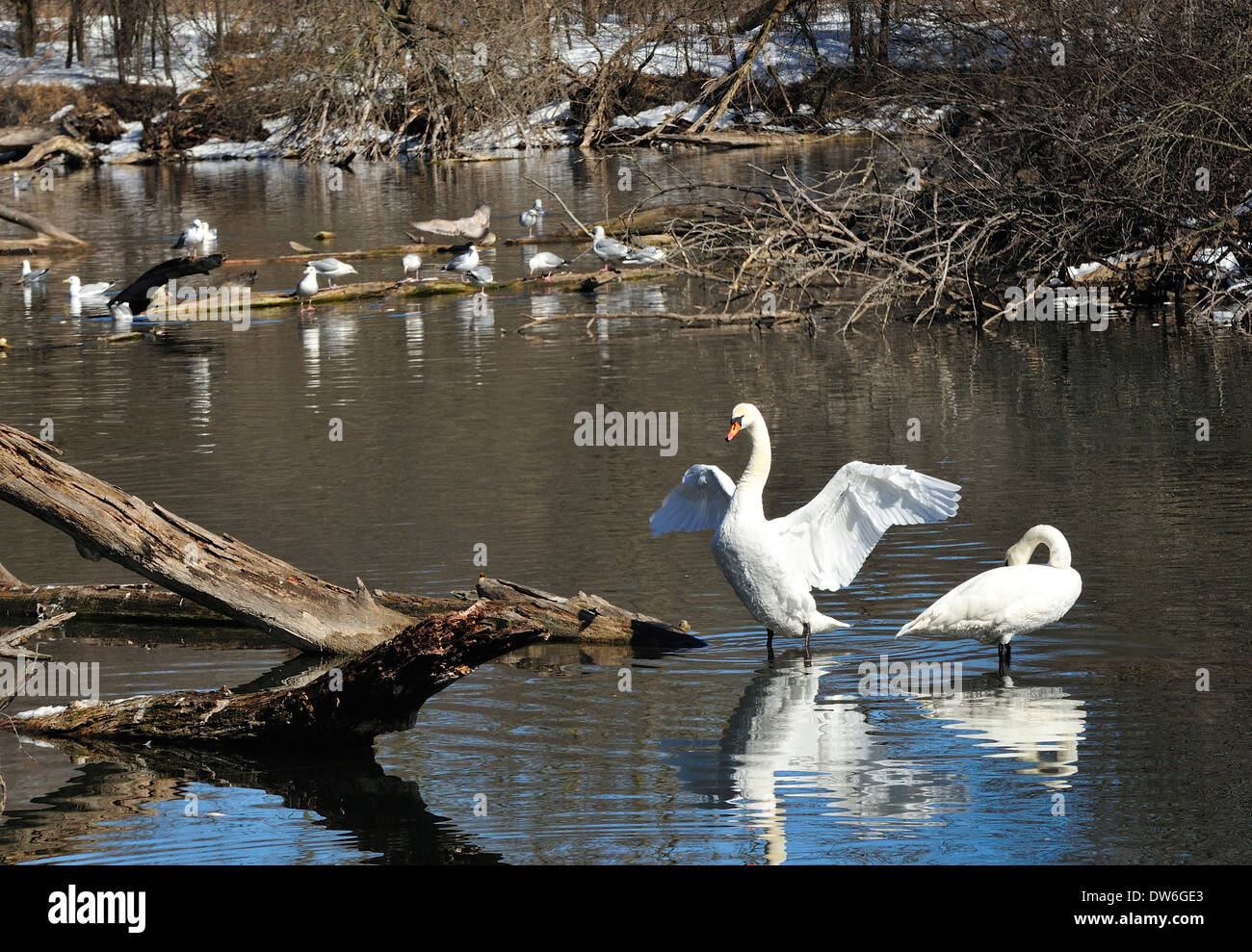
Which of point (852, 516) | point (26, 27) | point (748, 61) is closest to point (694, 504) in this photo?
point (852, 516)

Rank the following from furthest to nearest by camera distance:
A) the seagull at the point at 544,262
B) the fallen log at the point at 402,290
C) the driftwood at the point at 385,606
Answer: the seagull at the point at 544,262
the fallen log at the point at 402,290
the driftwood at the point at 385,606

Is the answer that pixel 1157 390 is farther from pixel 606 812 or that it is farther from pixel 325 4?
pixel 325 4

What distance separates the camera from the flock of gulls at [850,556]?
8.30 metres

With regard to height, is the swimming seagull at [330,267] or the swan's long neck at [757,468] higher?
the swimming seagull at [330,267]

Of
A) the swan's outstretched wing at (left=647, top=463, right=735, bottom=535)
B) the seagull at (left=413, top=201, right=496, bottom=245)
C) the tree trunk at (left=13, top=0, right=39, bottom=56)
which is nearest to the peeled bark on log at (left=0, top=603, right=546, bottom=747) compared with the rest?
the swan's outstretched wing at (left=647, top=463, right=735, bottom=535)

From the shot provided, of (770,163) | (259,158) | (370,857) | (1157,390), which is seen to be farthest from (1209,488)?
(259,158)

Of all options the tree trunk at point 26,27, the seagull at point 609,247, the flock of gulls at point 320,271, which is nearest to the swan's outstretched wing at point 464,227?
the flock of gulls at point 320,271

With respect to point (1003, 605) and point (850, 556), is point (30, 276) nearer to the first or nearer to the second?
point (850, 556)

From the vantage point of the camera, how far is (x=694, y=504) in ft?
32.2

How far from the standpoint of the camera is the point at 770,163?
41.3 metres

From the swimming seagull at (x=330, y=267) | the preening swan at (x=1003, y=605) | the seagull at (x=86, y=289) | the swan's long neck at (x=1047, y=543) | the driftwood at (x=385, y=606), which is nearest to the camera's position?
the preening swan at (x=1003, y=605)

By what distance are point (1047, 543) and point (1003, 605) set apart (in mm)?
555

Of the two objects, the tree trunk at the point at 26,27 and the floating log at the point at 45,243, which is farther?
the tree trunk at the point at 26,27

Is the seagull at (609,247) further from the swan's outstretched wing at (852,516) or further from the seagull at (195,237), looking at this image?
the swan's outstretched wing at (852,516)
